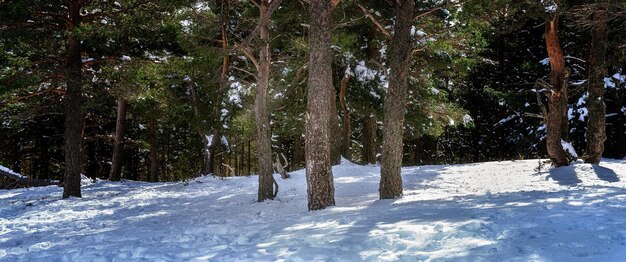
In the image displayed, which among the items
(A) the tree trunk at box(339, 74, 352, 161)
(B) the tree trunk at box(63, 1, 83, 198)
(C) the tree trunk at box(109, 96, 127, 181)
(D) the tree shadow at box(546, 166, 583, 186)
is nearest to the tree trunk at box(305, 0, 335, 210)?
(D) the tree shadow at box(546, 166, 583, 186)

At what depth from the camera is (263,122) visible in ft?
36.4

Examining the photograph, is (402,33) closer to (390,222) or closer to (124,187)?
(390,222)

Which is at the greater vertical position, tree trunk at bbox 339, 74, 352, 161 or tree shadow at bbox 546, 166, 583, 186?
tree trunk at bbox 339, 74, 352, 161

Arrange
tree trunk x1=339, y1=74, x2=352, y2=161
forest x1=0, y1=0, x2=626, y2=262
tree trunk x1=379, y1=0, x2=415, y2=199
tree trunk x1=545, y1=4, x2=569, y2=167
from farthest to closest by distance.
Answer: tree trunk x1=339, y1=74, x2=352, y2=161 → tree trunk x1=545, y1=4, x2=569, y2=167 → tree trunk x1=379, y1=0, x2=415, y2=199 → forest x1=0, y1=0, x2=626, y2=262

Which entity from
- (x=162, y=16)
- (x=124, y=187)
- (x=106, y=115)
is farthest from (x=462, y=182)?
(x=106, y=115)

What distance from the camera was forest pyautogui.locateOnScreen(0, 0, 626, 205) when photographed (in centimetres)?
925

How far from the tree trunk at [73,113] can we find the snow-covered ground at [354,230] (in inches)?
86.6

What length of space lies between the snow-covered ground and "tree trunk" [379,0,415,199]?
0.72m

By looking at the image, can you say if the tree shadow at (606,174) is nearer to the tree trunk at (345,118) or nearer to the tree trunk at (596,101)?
the tree trunk at (596,101)

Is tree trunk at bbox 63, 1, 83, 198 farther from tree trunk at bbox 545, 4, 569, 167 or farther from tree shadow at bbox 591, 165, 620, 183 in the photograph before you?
tree shadow at bbox 591, 165, 620, 183

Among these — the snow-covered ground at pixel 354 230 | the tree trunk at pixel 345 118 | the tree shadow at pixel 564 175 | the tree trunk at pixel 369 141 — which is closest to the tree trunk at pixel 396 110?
the snow-covered ground at pixel 354 230

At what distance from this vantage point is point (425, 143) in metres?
33.5

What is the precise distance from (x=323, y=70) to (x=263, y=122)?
318 centimetres

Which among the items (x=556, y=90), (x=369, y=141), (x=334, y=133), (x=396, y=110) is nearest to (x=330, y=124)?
(x=334, y=133)
